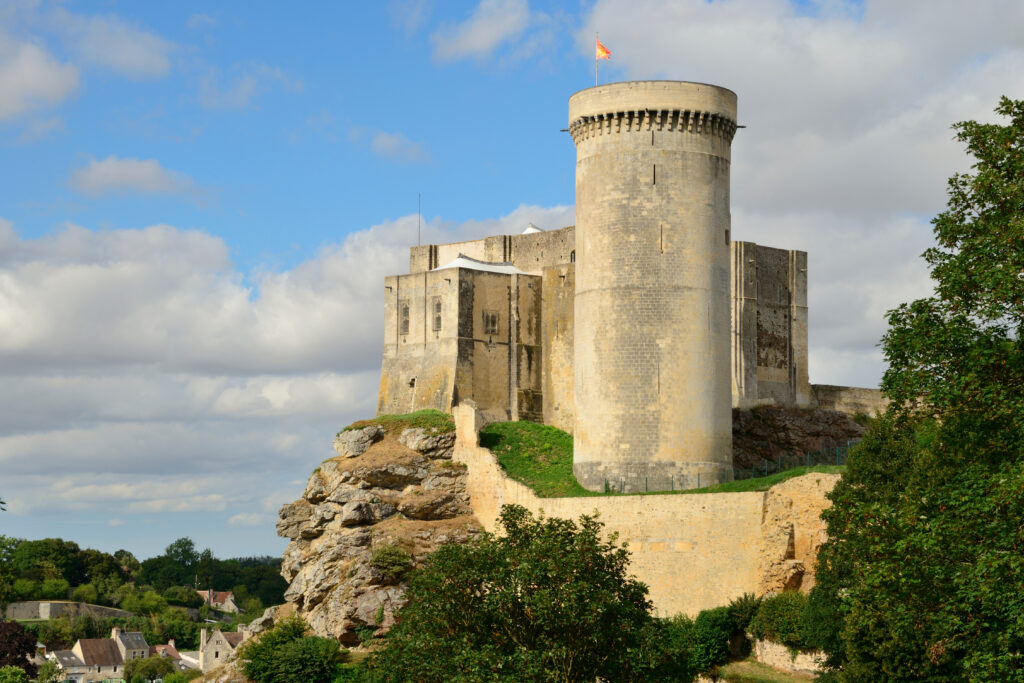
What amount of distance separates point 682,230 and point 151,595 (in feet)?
319

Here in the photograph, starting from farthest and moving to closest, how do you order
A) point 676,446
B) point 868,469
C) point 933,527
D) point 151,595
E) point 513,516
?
point 151,595 < point 676,446 < point 868,469 < point 513,516 < point 933,527

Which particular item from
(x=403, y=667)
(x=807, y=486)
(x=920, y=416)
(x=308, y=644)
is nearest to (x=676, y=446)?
(x=807, y=486)

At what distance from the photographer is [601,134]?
52344mm

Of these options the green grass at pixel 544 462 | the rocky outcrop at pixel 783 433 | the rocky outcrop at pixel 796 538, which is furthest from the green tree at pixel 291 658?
the rocky outcrop at pixel 783 433

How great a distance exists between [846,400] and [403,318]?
19.7m

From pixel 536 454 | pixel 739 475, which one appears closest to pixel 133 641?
pixel 536 454

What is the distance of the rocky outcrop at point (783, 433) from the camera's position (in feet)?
189

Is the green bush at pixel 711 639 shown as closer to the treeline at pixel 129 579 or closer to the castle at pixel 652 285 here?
the castle at pixel 652 285

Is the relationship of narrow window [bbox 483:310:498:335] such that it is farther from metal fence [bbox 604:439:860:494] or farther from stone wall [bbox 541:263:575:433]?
metal fence [bbox 604:439:860:494]

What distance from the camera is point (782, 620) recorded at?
4275 centimetres

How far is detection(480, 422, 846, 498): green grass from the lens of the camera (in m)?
47.7

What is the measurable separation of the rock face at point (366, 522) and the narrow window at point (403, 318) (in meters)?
4.97

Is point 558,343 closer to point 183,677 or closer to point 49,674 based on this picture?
point 183,677

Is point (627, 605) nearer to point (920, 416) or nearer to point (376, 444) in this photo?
point (920, 416)
